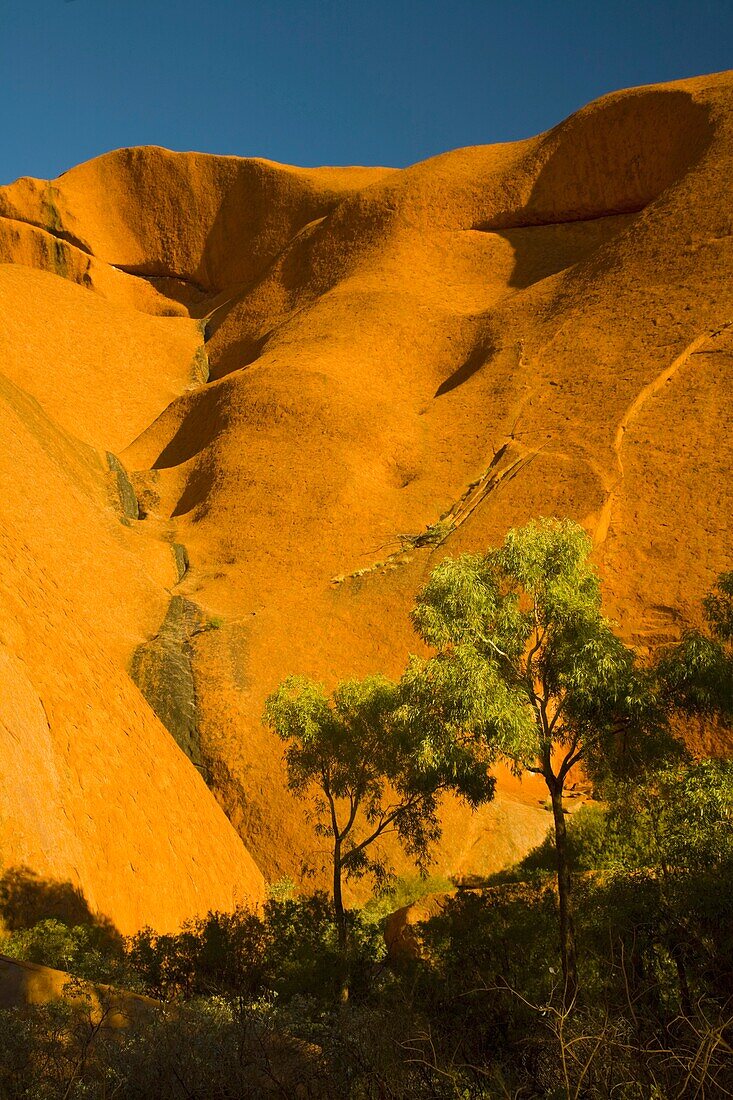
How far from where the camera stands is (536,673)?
12289 mm

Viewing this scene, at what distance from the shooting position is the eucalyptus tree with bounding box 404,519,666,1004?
11203 millimetres

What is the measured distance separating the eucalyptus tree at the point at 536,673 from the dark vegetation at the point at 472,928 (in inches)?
1.3

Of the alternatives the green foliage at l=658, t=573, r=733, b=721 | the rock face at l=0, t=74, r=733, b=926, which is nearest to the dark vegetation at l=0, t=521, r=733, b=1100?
the green foliage at l=658, t=573, r=733, b=721

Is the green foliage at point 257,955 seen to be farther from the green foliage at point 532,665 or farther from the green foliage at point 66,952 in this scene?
the green foliage at point 532,665

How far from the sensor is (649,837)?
1479 cm

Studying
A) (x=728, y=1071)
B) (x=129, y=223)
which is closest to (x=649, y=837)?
(x=728, y=1071)

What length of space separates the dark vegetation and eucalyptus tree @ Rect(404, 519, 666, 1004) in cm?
3

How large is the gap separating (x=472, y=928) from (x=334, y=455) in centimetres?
1959

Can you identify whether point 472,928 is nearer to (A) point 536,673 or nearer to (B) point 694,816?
(A) point 536,673

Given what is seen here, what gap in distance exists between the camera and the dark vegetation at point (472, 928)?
6.23 m

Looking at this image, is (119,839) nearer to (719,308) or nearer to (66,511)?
(66,511)

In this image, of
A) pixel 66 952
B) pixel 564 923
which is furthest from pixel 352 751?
pixel 66 952

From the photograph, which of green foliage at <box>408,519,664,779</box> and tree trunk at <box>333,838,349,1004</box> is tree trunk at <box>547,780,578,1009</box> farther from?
tree trunk at <box>333,838,349,1004</box>

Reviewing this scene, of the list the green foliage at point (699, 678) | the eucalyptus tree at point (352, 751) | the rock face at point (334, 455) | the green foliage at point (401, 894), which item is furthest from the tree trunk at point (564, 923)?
the rock face at point (334, 455)
